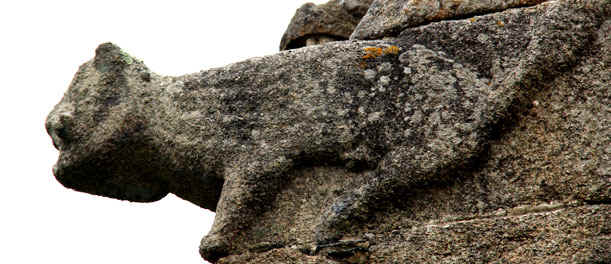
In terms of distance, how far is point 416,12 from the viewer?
423cm


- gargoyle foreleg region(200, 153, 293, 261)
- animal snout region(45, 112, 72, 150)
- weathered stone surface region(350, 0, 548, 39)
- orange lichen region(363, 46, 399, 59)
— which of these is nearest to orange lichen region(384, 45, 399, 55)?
orange lichen region(363, 46, 399, 59)

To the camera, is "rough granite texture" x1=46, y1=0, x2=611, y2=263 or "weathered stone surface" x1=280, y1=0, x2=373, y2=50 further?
"weathered stone surface" x1=280, y1=0, x2=373, y2=50

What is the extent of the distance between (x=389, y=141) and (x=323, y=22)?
1497 mm

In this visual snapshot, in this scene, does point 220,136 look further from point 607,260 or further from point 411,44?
point 607,260

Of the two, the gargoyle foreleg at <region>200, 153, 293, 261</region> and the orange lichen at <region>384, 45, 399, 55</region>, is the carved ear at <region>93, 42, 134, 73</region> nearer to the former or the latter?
the gargoyle foreleg at <region>200, 153, 293, 261</region>

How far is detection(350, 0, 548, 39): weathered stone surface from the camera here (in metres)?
4.10

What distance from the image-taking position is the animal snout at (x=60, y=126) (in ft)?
13.7

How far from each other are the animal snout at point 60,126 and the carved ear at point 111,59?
277 mm

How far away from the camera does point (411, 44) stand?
13.3 feet

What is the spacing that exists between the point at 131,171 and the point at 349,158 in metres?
1.08

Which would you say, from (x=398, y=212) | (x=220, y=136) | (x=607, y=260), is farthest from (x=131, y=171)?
(x=607, y=260)

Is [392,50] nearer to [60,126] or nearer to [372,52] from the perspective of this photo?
[372,52]

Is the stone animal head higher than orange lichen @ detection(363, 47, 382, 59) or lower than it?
higher

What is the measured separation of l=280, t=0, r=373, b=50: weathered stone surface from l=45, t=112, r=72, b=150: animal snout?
1499 millimetres
